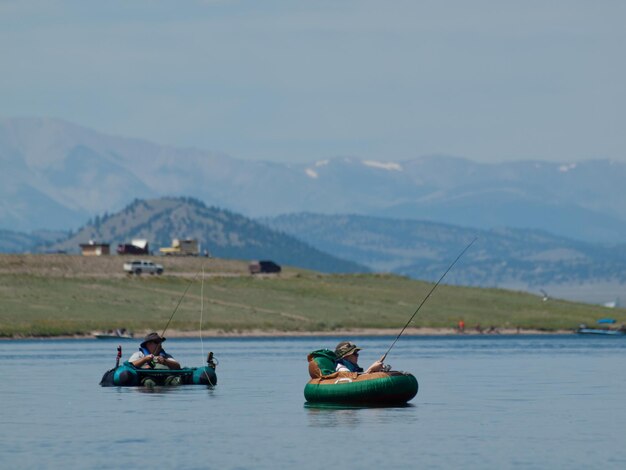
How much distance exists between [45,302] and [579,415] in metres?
102

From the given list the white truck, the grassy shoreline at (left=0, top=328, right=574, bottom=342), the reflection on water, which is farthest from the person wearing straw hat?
the white truck

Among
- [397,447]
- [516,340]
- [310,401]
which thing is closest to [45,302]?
[516,340]

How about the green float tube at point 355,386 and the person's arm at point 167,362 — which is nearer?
the green float tube at point 355,386

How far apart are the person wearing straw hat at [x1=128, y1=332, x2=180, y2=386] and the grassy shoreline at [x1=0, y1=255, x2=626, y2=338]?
6584 cm

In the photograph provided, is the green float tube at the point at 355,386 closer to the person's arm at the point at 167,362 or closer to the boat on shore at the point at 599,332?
the person's arm at the point at 167,362

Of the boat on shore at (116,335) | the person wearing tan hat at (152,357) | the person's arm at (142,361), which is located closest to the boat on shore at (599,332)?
the boat on shore at (116,335)

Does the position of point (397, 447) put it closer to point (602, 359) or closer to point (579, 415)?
point (579, 415)

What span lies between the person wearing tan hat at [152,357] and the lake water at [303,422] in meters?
1.23

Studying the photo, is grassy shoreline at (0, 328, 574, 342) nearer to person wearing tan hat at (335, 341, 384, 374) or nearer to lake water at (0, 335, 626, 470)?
lake water at (0, 335, 626, 470)

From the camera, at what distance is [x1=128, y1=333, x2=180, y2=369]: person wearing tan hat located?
69062 mm

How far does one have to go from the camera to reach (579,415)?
5494cm

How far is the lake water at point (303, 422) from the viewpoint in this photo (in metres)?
43.9

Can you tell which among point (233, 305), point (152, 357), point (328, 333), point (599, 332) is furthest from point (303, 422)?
point (233, 305)

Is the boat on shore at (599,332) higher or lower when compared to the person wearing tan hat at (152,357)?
higher
